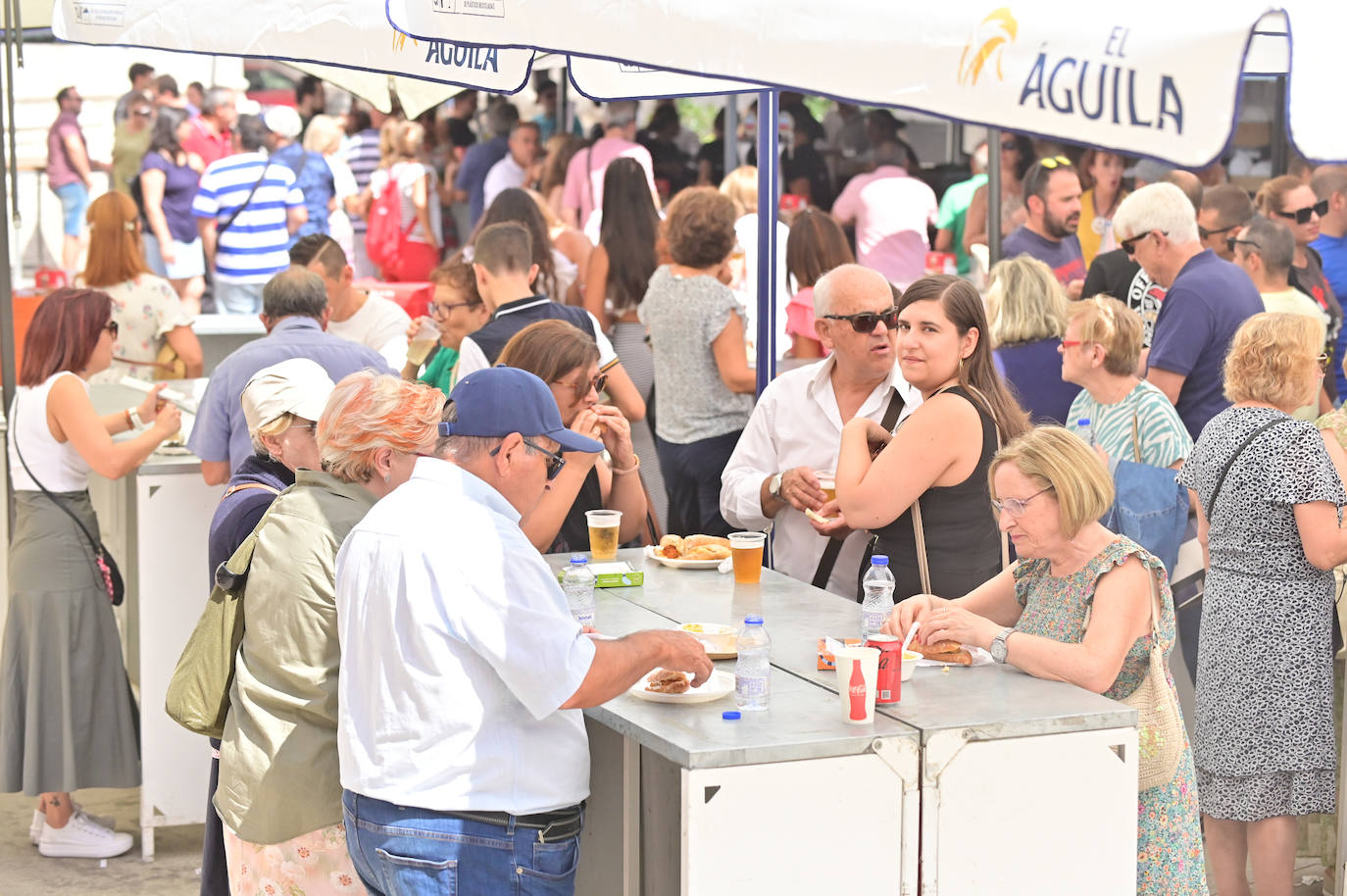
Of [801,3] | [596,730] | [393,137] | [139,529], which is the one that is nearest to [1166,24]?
[801,3]

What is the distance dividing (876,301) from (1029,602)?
4.35 ft

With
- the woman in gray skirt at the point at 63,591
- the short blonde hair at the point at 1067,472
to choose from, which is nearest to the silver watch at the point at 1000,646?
the short blonde hair at the point at 1067,472

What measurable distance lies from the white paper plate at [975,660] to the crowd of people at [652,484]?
0.26 feet

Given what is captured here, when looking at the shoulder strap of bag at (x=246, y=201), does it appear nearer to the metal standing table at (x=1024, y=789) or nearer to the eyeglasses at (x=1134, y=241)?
the eyeglasses at (x=1134, y=241)

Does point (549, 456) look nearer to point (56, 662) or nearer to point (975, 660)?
point (975, 660)

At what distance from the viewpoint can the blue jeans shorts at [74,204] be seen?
12.2 m

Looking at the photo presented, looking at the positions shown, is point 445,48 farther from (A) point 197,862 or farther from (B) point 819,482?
(A) point 197,862

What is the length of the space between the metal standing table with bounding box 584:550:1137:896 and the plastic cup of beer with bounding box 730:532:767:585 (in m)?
1.18

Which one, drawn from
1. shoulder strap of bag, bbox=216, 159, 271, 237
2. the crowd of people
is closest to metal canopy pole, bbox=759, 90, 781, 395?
the crowd of people

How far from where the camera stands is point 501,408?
9.86 feet

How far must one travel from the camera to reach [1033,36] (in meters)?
3.15

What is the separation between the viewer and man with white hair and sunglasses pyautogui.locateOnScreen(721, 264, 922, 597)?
467 cm

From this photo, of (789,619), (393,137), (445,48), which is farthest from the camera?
(393,137)

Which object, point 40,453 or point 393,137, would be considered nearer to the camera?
point 40,453
